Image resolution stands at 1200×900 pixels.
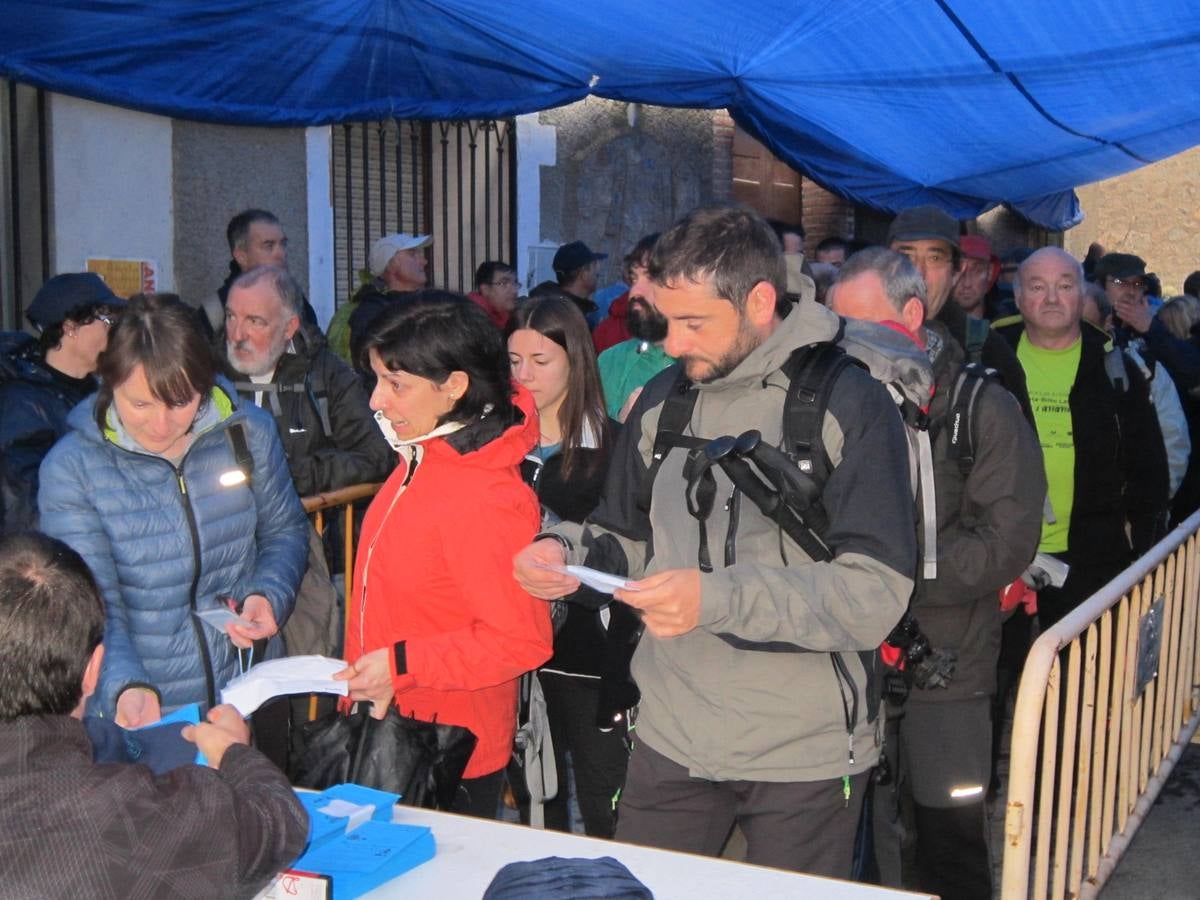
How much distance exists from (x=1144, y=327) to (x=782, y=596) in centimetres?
648

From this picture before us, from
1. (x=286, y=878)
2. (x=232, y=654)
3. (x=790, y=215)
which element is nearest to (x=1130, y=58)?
(x=232, y=654)

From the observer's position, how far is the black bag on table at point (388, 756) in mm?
2824

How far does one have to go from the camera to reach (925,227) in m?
4.37

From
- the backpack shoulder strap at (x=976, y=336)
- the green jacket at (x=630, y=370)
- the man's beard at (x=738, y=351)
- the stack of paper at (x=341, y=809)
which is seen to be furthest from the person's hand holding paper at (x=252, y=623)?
the backpack shoulder strap at (x=976, y=336)

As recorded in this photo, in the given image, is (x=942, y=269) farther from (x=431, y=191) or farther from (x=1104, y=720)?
(x=431, y=191)

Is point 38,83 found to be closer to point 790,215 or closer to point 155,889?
point 155,889

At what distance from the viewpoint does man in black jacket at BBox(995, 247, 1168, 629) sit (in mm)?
5074

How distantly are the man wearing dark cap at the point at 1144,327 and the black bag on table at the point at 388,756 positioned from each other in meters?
6.19

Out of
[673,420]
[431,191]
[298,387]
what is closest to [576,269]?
[431,191]

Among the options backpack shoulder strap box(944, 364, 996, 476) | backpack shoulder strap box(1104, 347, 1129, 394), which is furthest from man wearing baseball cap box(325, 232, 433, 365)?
backpack shoulder strap box(944, 364, 996, 476)

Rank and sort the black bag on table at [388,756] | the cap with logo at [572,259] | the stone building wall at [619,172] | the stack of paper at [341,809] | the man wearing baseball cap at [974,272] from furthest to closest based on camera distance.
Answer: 1. the stone building wall at [619,172]
2. the cap with logo at [572,259]
3. the man wearing baseball cap at [974,272]
4. the black bag on table at [388,756]
5. the stack of paper at [341,809]

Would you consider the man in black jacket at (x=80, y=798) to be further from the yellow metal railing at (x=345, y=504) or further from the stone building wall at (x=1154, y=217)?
the stone building wall at (x=1154, y=217)

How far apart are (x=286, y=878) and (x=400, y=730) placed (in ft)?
2.47

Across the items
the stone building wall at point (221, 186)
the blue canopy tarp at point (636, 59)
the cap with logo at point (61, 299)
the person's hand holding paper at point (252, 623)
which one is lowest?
the person's hand holding paper at point (252, 623)
